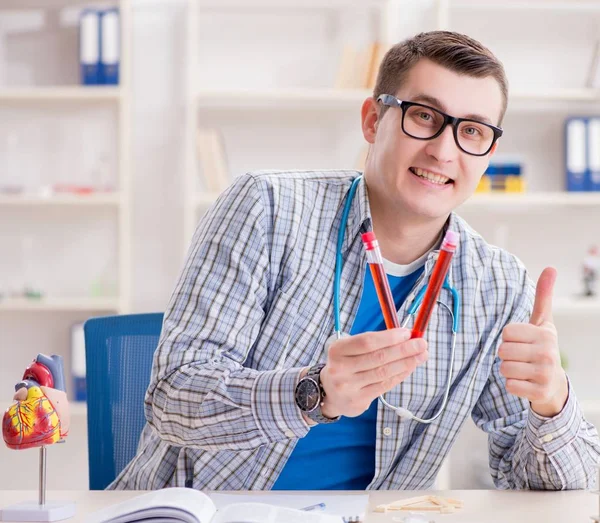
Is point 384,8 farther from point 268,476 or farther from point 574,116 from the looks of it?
point 268,476

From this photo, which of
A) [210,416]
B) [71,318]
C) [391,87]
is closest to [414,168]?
[391,87]

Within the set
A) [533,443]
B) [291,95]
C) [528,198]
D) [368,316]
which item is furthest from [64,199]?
[533,443]

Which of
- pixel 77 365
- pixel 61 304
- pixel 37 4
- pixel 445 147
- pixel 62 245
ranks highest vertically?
pixel 37 4

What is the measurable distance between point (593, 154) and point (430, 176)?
2.20 metres

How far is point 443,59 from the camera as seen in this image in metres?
1.53

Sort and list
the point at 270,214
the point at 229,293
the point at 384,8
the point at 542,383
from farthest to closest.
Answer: the point at 384,8 < the point at 270,214 < the point at 229,293 < the point at 542,383

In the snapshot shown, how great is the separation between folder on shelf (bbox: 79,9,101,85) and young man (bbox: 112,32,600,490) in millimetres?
2063

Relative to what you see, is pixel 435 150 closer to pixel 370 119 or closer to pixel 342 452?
pixel 370 119

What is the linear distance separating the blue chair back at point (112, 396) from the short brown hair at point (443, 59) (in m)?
0.68

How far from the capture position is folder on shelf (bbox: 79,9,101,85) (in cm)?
341

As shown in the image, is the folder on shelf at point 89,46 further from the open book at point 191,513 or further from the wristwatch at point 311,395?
the open book at point 191,513

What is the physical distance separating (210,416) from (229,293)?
0.21 metres

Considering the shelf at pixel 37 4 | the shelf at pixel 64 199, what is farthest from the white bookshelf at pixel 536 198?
the shelf at pixel 37 4

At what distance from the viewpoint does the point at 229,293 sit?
142 centimetres
